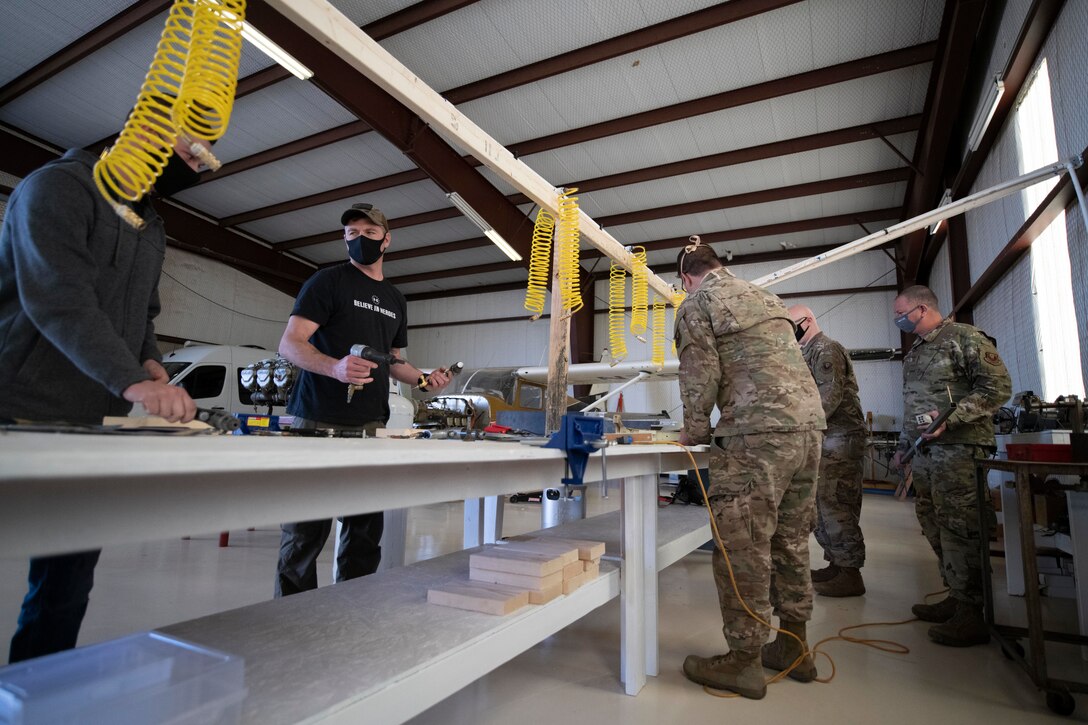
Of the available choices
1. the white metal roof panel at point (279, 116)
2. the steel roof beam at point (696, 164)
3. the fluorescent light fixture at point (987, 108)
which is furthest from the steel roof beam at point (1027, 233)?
the white metal roof panel at point (279, 116)

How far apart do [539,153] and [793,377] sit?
6980 millimetres


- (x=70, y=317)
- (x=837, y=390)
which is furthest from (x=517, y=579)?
(x=837, y=390)

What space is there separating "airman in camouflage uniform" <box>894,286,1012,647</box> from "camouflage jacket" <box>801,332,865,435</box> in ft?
1.22

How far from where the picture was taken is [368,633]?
1.34 m

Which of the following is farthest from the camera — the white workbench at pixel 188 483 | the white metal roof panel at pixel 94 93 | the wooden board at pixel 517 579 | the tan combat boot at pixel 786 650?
the white metal roof panel at pixel 94 93

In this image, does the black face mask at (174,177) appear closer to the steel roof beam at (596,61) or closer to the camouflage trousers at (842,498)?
the camouflage trousers at (842,498)

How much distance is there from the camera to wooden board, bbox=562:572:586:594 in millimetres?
1752

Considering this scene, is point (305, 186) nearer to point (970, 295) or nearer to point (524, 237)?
point (524, 237)

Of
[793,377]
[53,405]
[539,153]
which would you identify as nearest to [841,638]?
[793,377]

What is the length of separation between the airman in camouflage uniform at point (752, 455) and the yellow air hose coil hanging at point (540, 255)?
2.54 feet

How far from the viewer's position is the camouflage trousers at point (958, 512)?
8.87ft

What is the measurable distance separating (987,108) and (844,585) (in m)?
4.34

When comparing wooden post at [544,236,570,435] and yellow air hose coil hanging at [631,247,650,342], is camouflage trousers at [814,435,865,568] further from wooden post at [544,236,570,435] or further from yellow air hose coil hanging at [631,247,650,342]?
wooden post at [544,236,570,435]

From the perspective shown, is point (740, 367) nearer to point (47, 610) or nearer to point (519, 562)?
point (519, 562)
